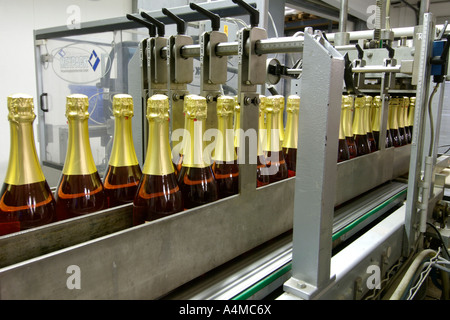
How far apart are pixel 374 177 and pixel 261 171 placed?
51cm

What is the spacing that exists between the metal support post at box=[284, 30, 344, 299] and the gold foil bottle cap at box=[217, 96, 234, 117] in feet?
0.63

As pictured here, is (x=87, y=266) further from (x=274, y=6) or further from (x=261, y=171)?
(x=274, y=6)

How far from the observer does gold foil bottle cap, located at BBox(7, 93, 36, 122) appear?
0.50 meters

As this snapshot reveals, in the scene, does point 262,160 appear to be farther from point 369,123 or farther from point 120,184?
point 369,123

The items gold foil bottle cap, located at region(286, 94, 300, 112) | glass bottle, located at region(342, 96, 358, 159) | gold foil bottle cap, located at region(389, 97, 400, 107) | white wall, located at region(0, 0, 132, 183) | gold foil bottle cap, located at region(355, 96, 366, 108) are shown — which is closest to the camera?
gold foil bottle cap, located at region(286, 94, 300, 112)

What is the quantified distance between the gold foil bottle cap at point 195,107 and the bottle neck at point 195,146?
0.02 meters

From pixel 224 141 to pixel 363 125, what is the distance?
2.62 ft

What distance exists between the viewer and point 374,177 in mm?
1210

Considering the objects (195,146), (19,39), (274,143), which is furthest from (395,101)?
(19,39)

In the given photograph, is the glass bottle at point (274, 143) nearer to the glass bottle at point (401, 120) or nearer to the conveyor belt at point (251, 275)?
the conveyor belt at point (251, 275)

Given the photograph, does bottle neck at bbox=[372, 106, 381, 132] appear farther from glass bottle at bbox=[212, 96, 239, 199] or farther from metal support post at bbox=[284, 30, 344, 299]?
metal support post at bbox=[284, 30, 344, 299]

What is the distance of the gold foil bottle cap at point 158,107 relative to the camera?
0.59 metres

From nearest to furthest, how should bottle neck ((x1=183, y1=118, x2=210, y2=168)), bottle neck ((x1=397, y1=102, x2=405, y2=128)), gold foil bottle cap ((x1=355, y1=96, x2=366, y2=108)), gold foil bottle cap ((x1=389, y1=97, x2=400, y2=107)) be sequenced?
Answer: bottle neck ((x1=183, y1=118, x2=210, y2=168)) < gold foil bottle cap ((x1=355, y1=96, x2=366, y2=108)) < gold foil bottle cap ((x1=389, y1=97, x2=400, y2=107)) < bottle neck ((x1=397, y1=102, x2=405, y2=128))

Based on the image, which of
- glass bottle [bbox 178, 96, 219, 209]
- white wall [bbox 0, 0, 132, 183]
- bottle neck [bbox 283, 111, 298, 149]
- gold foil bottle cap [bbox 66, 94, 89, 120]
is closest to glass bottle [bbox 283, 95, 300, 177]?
bottle neck [bbox 283, 111, 298, 149]
